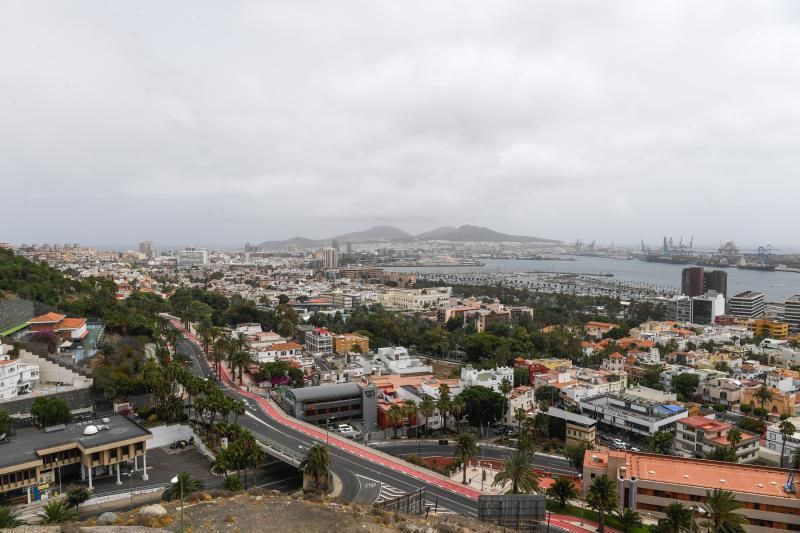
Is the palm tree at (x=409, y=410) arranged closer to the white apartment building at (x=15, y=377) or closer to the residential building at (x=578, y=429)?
the residential building at (x=578, y=429)

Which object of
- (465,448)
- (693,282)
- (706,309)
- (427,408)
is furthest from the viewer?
(693,282)

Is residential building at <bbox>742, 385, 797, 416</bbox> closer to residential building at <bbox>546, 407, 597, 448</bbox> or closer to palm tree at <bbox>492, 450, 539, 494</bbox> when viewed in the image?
residential building at <bbox>546, 407, 597, 448</bbox>

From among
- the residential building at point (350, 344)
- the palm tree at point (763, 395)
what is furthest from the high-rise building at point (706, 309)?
the residential building at point (350, 344)

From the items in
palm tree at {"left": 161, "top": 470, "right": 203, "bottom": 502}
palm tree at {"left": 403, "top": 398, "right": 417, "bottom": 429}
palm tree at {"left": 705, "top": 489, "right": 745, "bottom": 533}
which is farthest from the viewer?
palm tree at {"left": 403, "top": 398, "right": 417, "bottom": 429}

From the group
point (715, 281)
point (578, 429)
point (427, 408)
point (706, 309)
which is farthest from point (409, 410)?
point (715, 281)

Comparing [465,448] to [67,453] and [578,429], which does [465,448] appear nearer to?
[578,429]

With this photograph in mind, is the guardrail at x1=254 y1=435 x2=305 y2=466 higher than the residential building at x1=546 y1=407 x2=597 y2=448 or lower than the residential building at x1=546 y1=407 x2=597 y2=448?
higher

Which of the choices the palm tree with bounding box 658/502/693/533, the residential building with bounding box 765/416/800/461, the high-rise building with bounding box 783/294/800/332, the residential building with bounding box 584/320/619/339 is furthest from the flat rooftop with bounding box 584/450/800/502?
the high-rise building with bounding box 783/294/800/332
